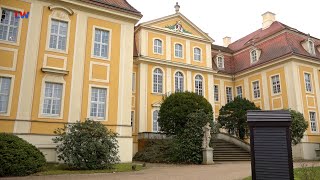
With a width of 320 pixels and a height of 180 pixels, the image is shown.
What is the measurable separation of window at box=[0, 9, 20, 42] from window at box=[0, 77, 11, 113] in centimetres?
217

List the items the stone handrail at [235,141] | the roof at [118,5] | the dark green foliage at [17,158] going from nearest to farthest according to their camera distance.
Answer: the dark green foliage at [17,158] < the roof at [118,5] < the stone handrail at [235,141]

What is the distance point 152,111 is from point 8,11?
13.1m

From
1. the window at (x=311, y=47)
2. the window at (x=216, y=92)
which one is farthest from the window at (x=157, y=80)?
the window at (x=311, y=47)

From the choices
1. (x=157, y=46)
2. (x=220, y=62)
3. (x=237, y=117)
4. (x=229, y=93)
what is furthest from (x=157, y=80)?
(x=229, y=93)

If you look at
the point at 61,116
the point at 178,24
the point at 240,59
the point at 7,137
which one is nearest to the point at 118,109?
the point at 61,116

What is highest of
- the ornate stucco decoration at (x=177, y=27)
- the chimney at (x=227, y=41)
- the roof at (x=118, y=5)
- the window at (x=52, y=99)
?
the chimney at (x=227, y=41)

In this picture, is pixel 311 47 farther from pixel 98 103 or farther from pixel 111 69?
pixel 98 103

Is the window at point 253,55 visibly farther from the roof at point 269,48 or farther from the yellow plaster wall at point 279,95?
the yellow plaster wall at point 279,95

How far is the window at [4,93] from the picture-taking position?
1422 cm

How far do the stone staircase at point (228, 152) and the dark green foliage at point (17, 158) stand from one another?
440 inches

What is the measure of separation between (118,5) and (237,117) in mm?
12743

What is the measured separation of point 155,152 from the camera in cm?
1914

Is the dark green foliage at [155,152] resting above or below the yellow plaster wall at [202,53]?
below

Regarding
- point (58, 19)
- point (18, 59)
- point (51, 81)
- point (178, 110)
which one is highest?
point (58, 19)
